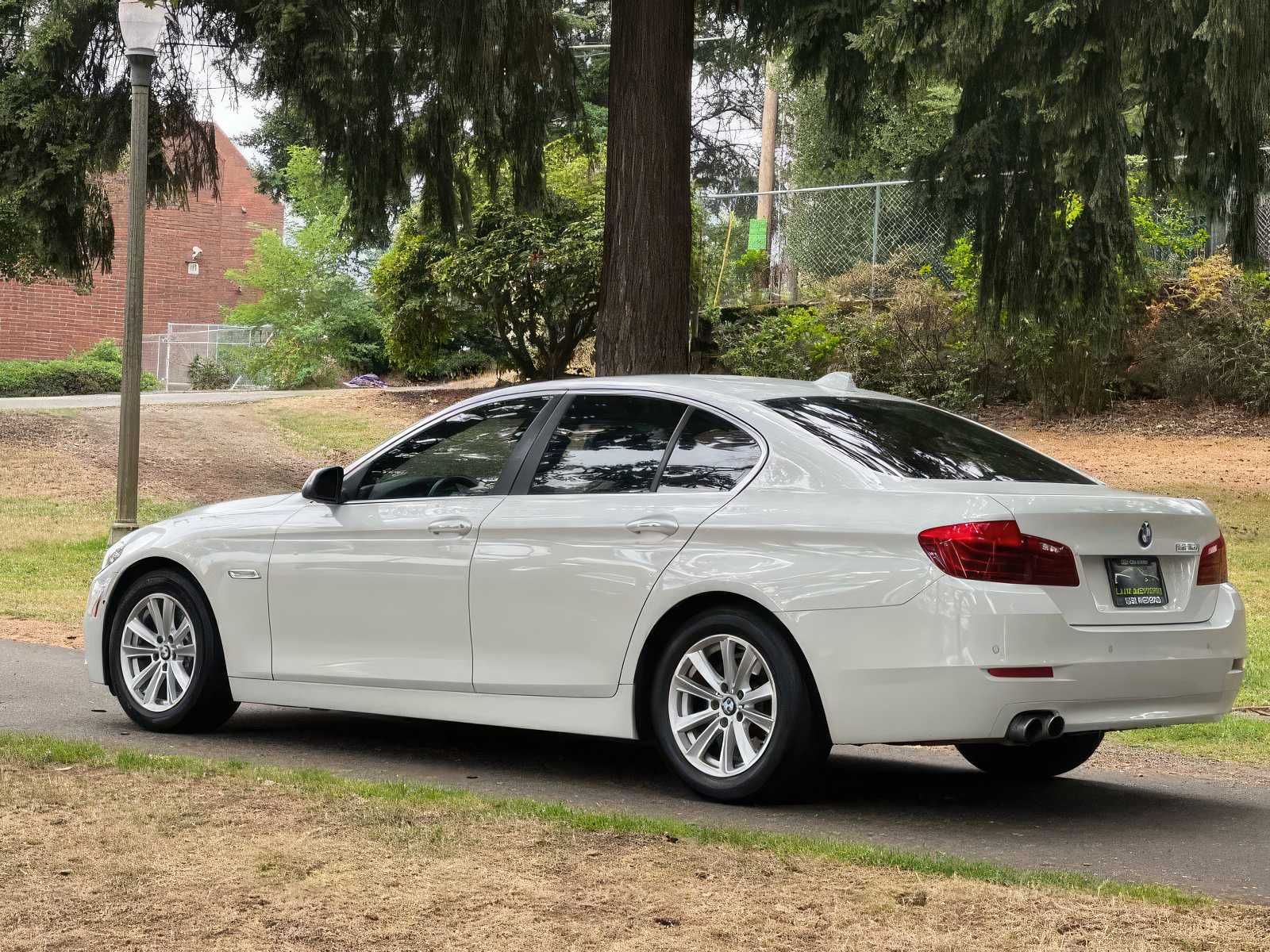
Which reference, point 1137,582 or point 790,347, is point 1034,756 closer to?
→ point 1137,582

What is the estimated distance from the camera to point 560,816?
19.9 feet

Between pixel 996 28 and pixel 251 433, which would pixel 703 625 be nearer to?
pixel 996 28

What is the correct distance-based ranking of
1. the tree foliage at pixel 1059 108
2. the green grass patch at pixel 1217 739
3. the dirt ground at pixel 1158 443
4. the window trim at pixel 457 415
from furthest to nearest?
the dirt ground at pixel 1158 443 → the tree foliage at pixel 1059 108 → the green grass patch at pixel 1217 739 → the window trim at pixel 457 415

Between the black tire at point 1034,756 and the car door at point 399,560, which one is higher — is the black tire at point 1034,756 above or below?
below

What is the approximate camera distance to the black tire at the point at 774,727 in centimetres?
627

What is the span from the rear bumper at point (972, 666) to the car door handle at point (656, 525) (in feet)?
2.11

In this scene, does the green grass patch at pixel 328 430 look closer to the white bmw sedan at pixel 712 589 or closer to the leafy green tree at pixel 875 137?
the leafy green tree at pixel 875 137

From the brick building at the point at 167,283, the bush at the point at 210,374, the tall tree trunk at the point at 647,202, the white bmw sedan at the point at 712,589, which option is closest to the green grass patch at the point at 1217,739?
the white bmw sedan at the point at 712,589

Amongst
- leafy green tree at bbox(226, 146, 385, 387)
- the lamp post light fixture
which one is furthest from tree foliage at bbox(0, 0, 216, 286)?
leafy green tree at bbox(226, 146, 385, 387)

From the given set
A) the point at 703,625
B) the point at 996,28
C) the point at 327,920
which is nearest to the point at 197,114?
the point at 996,28

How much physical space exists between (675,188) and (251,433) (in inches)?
714

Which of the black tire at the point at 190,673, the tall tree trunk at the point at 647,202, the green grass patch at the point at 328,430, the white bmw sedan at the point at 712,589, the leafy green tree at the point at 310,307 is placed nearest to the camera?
the white bmw sedan at the point at 712,589

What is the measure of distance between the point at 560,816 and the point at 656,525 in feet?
4.05

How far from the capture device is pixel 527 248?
28719 mm
